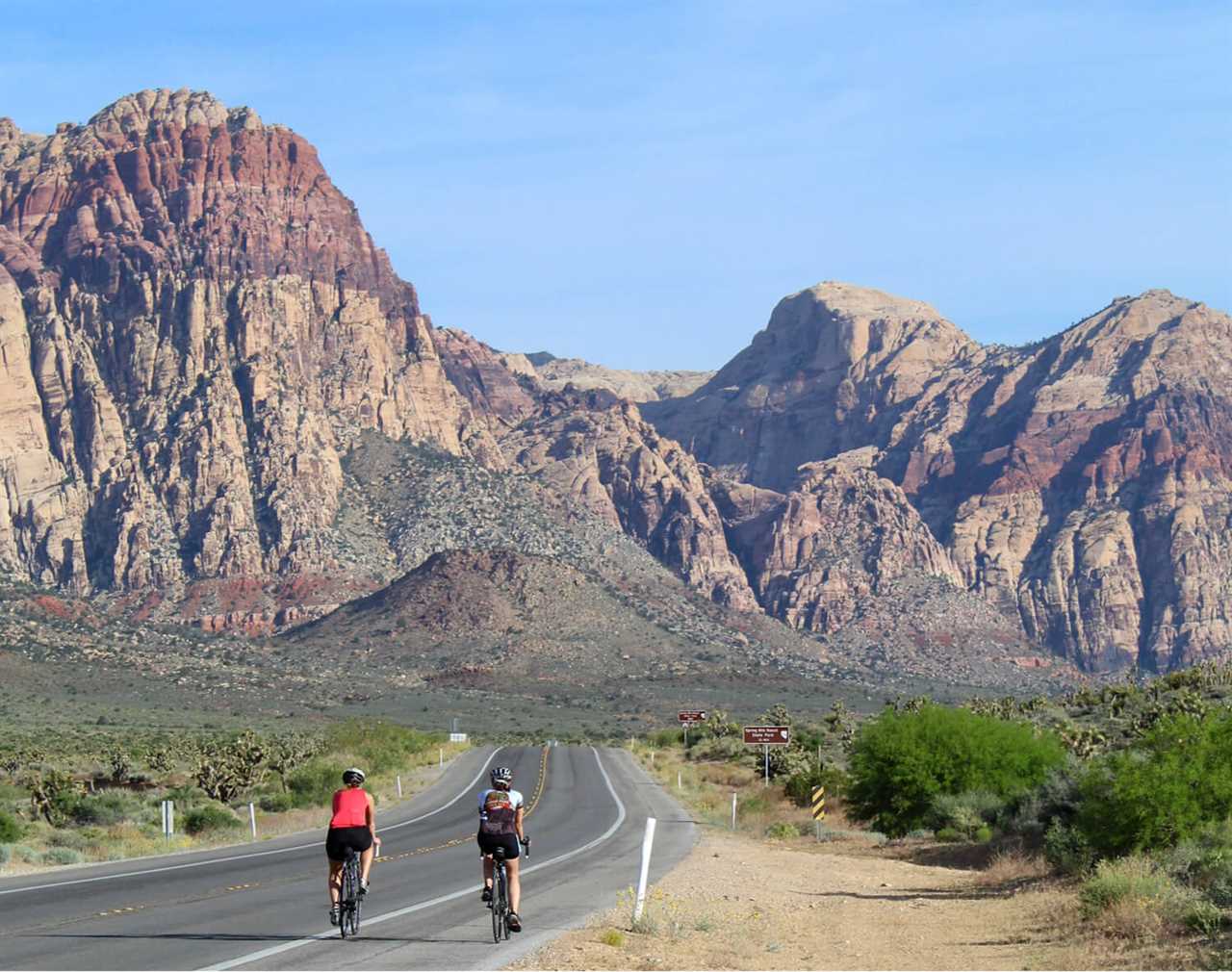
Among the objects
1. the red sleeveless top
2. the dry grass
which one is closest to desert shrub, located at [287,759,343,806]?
the dry grass

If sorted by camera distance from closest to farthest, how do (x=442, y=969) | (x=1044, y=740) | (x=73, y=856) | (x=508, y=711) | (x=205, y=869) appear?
(x=442, y=969) → (x=205, y=869) → (x=73, y=856) → (x=1044, y=740) → (x=508, y=711)

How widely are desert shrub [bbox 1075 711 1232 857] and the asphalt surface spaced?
8278mm

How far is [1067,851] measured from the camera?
102 feet

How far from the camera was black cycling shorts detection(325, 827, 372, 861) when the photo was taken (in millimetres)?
21094

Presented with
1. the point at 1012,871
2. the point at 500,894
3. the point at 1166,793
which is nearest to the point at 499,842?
the point at 500,894

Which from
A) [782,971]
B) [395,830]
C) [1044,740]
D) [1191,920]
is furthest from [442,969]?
[1044,740]

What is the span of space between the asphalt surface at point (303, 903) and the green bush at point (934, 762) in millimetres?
5553

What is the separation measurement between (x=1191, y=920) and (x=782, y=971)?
4857mm

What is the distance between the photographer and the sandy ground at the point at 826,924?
21047 millimetres

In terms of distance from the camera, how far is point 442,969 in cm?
1939

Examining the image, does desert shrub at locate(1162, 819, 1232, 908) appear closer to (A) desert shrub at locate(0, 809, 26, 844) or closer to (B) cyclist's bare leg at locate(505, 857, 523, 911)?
(B) cyclist's bare leg at locate(505, 857, 523, 911)

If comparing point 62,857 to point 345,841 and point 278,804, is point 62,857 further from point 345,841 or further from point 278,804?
point 278,804

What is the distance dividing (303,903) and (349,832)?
20.5ft

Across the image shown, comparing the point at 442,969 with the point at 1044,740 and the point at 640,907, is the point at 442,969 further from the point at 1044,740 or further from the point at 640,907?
the point at 1044,740
